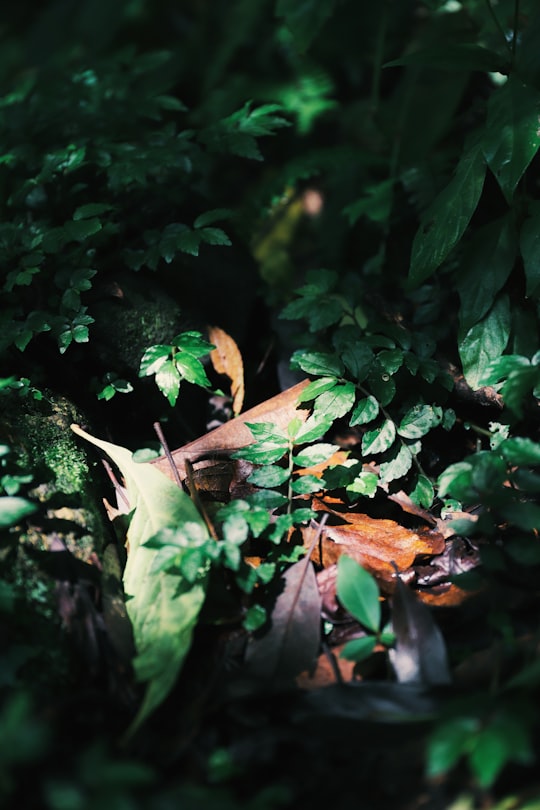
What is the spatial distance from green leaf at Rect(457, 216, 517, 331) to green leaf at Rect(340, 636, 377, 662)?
3.56 ft

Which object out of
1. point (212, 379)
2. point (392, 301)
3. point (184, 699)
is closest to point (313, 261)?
point (392, 301)

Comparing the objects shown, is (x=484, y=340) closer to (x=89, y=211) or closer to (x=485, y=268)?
(x=485, y=268)

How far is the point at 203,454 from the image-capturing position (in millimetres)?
2148

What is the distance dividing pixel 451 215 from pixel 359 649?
1.32m

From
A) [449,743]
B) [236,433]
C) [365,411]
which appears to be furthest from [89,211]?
[449,743]

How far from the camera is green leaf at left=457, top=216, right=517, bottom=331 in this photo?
217 cm

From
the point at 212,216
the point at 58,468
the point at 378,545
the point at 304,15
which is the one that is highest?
the point at 304,15

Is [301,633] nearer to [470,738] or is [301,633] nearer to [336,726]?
[336,726]

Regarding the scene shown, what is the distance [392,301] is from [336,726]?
1.78 metres

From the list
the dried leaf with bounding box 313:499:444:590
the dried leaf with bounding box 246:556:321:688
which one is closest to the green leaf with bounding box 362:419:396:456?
the dried leaf with bounding box 313:499:444:590

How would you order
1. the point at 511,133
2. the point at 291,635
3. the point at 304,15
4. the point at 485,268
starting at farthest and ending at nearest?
the point at 304,15 < the point at 485,268 < the point at 511,133 < the point at 291,635

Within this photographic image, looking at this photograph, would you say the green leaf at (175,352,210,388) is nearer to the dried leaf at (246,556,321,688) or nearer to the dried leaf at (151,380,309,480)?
the dried leaf at (151,380,309,480)

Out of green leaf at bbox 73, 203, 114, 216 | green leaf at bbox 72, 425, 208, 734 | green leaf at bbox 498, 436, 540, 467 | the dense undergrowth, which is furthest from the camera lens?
green leaf at bbox 73, 203, 114, 216

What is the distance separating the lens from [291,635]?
1639 mm
